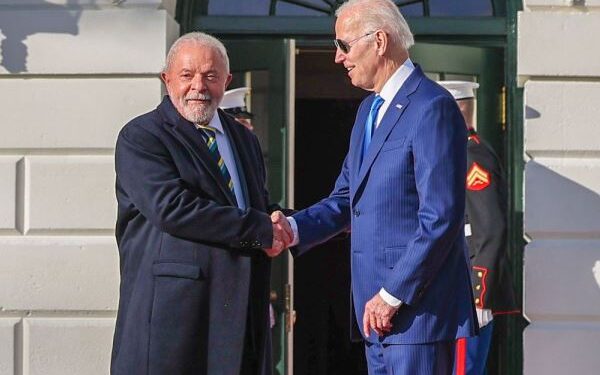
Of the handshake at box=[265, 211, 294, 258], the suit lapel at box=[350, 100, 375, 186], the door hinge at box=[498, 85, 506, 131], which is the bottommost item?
the handshake at box=[265, 211, 294, 258]

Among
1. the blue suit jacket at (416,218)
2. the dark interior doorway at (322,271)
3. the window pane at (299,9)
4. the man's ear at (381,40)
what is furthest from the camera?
the dark interior doorway at (322,271)

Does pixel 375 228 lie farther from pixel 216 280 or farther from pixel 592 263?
pixel 592 263

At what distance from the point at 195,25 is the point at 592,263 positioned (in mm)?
2619

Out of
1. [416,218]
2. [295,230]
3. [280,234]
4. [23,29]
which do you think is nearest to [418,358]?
[416,218]

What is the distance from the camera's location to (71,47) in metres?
6.11

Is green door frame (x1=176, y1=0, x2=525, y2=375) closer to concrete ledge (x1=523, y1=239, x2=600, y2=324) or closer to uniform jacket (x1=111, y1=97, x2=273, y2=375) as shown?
concrete ledge (x1=523, y1=239, x2=600, y2=324)

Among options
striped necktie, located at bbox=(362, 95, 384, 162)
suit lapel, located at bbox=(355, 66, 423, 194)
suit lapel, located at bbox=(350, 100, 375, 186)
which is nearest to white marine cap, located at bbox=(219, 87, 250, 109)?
suit lapel, located at bbox=(350, 100, 375, 186)

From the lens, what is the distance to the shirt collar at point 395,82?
402 centimetres

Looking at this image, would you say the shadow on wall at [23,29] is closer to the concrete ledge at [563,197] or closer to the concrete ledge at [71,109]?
the concrete ledge at [71,109]

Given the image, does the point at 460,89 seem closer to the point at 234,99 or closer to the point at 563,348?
the point at 234,99

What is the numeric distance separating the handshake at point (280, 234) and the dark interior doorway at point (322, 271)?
380 cm

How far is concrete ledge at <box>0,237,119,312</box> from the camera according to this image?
6.05 m

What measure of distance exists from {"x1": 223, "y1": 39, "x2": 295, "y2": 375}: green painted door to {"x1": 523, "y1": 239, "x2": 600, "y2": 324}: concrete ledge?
1.31 m

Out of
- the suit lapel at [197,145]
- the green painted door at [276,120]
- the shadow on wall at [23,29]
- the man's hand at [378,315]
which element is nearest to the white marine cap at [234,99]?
the green painted door at [276,120]
